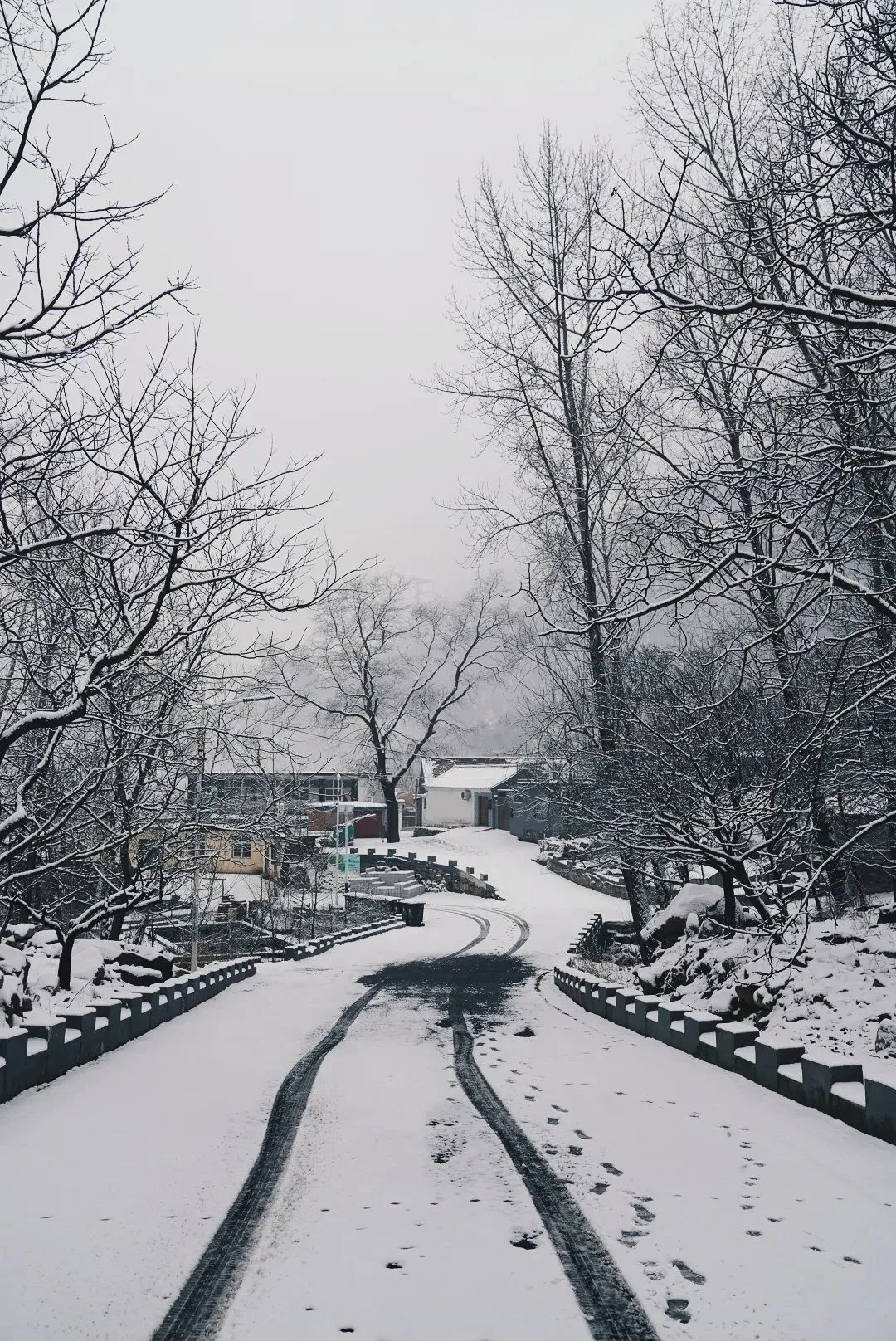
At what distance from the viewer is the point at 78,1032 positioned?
8.18 meters

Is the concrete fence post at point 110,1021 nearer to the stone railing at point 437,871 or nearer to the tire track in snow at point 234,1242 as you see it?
the tire track in snow at point 234,1242

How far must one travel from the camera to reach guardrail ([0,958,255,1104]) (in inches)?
273

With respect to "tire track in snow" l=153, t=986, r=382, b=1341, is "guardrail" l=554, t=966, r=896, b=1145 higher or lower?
higher

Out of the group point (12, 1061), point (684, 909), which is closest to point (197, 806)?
point (12, 1061)

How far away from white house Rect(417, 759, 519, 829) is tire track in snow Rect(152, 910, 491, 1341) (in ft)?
183

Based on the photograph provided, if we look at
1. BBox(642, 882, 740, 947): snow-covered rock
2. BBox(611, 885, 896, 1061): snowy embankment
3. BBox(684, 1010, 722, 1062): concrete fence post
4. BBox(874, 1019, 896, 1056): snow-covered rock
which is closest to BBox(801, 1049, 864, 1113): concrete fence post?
BBox(611, 885, 896, 1061): snowy embankment

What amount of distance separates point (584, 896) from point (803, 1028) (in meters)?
33.0

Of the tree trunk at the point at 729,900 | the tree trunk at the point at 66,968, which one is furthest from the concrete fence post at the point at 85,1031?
the tree trunk at the point at 729,900

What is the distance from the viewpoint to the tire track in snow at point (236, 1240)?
3.61 metres

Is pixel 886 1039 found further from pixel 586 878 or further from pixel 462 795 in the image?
pixel 462 795

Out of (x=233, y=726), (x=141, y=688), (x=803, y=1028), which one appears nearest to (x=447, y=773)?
(x=233, y=726)

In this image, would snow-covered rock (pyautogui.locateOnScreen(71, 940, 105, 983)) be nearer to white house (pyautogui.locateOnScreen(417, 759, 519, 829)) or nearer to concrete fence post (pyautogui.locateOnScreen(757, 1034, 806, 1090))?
concrete fence post (pyautogui.locateOnScreen(757, 1034, 806, 1090))

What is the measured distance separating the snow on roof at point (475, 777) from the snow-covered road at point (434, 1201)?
176 feet

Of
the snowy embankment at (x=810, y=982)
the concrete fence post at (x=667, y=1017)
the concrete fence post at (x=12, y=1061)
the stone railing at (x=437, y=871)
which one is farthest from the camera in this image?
the stone railing at (x=437, y=871)
